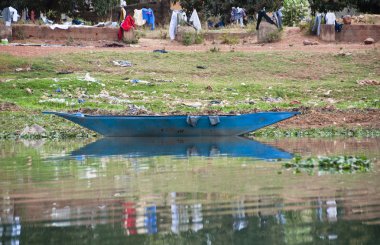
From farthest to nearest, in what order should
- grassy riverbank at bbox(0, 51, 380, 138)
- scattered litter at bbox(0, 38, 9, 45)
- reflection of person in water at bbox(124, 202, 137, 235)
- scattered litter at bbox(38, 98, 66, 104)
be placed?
scattered litter at bbox(0, 38, 9, 45) < scattered litter at bbox(38, 98, 66, 104) < grassy riverbank at bbox(0, 51, 380, 138) < reflection of person in water at bbox(124, 202, 137, 235)

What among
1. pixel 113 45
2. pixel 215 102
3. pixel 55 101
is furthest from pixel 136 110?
pixel 113 45

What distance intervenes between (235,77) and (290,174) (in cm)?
1543

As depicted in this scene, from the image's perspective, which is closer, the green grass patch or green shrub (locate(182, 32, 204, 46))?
the green grass patch

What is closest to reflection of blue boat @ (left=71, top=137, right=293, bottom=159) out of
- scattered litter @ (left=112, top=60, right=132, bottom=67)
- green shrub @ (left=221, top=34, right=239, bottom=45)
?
scattered litter @ (left=112, top=60, right=132, bottom=67)

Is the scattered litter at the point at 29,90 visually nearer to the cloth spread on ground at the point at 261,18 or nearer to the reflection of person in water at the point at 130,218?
the cloth spread on ground at the point at 261,18

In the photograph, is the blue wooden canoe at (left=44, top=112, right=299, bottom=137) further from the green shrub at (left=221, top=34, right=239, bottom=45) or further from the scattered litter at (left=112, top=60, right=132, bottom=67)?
the green shrub at (left=221, top=34, right=239, bottom=45)

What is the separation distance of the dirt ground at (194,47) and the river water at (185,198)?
547 inches

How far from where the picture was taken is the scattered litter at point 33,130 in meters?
21.3

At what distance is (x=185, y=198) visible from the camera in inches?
437

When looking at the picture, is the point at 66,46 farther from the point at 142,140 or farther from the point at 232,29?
the point at 142,140

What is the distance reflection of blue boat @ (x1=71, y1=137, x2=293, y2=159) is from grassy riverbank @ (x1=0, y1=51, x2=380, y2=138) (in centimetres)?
174

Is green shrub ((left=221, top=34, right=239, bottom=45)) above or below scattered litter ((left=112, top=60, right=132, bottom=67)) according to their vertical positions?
above

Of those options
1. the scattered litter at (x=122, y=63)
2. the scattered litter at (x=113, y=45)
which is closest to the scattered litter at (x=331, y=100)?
the scattered litter at (x=122, y=63)

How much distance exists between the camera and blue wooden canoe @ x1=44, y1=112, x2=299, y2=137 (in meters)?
19.3
